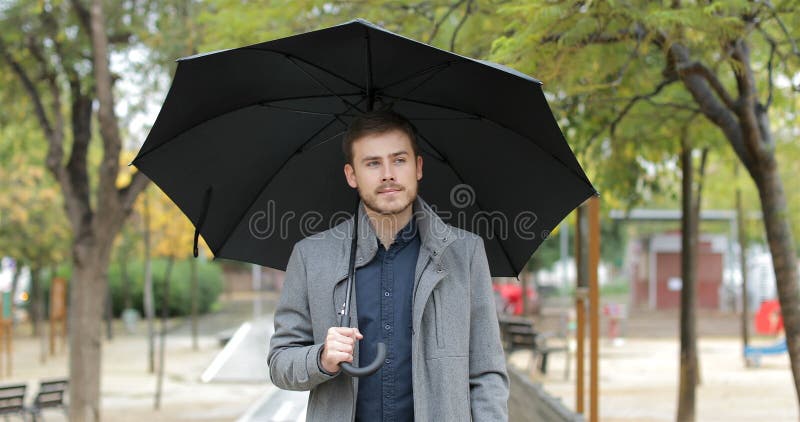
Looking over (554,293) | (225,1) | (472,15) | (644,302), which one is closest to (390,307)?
(472,15)

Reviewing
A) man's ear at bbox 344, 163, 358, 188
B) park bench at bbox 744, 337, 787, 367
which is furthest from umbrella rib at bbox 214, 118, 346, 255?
park bench at bbox 744, 337, 787, 367

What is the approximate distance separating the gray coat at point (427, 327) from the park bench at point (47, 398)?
33.5ft

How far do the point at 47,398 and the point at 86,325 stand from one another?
1.25 meters

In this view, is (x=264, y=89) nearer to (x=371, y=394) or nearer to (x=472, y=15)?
(x=371, y=394)

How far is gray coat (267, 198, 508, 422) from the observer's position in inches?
102

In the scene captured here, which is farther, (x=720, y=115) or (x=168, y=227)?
(x=168, y=227)

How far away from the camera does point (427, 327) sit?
2.63 meters

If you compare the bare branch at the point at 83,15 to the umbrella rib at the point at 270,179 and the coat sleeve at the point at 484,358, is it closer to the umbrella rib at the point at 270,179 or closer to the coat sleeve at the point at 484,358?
the umbrella rib at the point at 270,179

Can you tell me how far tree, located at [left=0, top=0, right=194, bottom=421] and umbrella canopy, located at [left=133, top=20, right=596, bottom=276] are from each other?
8106 millimetres

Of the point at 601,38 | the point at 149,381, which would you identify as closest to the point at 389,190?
the point at 601,38

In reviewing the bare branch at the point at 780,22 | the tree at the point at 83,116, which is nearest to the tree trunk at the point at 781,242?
the bare branch at the point at 780,22

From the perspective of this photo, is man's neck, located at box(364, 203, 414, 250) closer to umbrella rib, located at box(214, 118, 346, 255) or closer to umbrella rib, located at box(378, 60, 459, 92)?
umbrella rib, located at box(378, 60, 459, 92)

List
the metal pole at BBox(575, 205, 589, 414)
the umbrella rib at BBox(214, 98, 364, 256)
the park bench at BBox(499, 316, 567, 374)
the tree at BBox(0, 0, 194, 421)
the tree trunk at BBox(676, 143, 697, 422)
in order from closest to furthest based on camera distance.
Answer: the umbrella rib at BBox(214, 98, 364, 256) < the metal pole at BBox(575, 205, 589, 414) < the tree trunk at BBox(676, 143, 697, 422) < the tree at BBox(0, 0, 194, 421) < the park bench at BBox(499, 316, 567, 374)

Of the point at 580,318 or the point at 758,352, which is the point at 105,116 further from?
the point at 758,352
